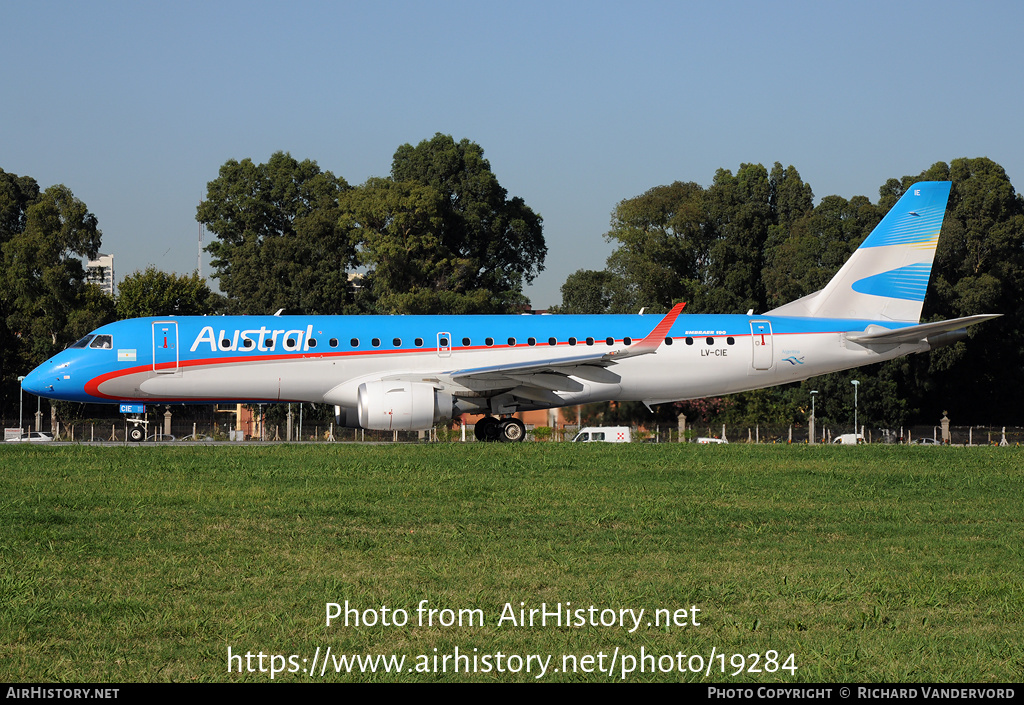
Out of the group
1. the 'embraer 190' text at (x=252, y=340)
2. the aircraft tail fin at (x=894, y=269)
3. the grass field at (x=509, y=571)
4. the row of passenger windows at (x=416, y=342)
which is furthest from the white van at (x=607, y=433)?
the grass field at (x=509, y=571)

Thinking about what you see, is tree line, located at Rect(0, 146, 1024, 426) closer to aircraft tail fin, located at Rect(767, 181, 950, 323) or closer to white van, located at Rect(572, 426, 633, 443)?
white van, located at Rect(572, 426, 633, 443)

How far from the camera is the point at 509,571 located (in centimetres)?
1106

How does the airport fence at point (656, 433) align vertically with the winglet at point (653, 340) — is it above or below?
below

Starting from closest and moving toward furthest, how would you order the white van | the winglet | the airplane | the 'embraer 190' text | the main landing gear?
1. the winglet
2. the airplane
3. the 'embraer 190' text
4. the main landing gear
5. the white van

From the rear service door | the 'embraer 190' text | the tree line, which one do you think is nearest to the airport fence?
the tree line

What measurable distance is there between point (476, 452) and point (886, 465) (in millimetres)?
8152

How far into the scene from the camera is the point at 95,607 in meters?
9.48

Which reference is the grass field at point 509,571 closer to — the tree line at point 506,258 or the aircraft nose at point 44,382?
the aircraft nose at point 44,382

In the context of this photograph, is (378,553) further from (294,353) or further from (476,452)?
(294,353)

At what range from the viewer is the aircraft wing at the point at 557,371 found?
29188mm

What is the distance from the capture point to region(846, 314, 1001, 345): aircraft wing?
30734 millimetres

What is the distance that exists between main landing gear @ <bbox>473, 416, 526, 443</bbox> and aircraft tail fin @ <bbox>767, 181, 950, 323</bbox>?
9258 mm

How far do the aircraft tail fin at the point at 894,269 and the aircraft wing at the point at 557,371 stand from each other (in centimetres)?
565

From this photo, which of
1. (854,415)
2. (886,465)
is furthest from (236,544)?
(854,415)
